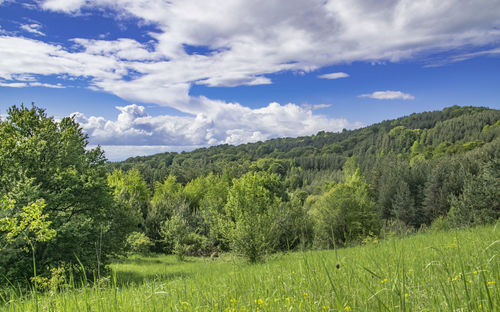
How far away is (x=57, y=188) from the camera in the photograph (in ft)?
51.1

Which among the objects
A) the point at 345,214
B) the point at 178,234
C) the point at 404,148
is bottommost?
the point at 345,214

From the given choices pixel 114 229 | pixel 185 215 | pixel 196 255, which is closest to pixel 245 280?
pixel 114 229

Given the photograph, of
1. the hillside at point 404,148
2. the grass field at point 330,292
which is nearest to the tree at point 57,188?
the grass field at point 330,292

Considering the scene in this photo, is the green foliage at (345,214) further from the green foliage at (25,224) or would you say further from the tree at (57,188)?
the green foliage at (25,224)

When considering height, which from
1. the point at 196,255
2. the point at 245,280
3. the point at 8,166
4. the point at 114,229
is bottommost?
the point at 196,255

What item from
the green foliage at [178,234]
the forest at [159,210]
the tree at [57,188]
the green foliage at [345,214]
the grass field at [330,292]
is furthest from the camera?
the green foliage at [345,214]

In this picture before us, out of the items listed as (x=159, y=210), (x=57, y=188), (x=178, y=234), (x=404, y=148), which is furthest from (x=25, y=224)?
(x=404, y=148)

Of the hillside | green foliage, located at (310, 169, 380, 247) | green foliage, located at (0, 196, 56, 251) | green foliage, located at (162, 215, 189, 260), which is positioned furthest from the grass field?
the hillside

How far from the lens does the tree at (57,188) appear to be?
13484 mm

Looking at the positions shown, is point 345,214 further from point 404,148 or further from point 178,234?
point 404,148

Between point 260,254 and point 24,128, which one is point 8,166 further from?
point 260,254

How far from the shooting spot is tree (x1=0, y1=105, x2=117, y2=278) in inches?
531

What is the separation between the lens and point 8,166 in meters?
14.7

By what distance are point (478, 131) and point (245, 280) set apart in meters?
141
